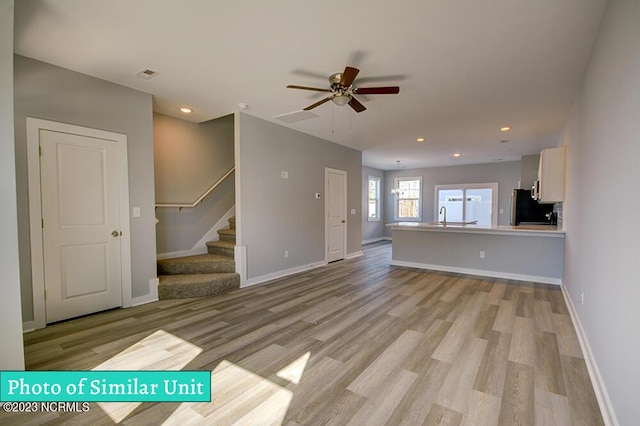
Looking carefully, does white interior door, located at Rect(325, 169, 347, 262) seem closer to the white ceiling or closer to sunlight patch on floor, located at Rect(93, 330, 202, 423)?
the white ceiling

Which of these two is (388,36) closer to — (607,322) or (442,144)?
(607,322)

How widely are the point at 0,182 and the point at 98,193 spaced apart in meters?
1.59

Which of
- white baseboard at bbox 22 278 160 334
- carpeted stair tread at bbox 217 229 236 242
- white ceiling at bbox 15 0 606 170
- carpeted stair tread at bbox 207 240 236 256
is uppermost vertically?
white ceiling at bbox 15 0 606 170

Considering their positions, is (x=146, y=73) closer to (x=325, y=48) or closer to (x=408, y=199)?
(x=325, y=48)

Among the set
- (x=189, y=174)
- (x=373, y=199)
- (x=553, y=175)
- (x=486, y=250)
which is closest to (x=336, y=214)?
(x=486, y=250)

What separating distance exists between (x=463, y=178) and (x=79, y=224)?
10.00m

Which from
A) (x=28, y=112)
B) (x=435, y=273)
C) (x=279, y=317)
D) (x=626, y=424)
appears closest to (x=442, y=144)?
(x=435, y=273)

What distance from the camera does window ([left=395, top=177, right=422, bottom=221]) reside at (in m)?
10.4

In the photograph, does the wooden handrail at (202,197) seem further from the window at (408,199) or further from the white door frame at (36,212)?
the window at (408,199)

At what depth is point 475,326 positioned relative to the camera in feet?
9.60

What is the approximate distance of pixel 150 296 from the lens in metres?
3.71

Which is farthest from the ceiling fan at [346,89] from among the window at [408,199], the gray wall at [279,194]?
the window at [408,199]

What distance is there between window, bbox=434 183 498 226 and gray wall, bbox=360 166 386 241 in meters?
2.00

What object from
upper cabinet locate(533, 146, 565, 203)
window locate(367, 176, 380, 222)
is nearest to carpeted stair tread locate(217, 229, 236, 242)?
upper cabinet locate(533, 146, 565, 203)
